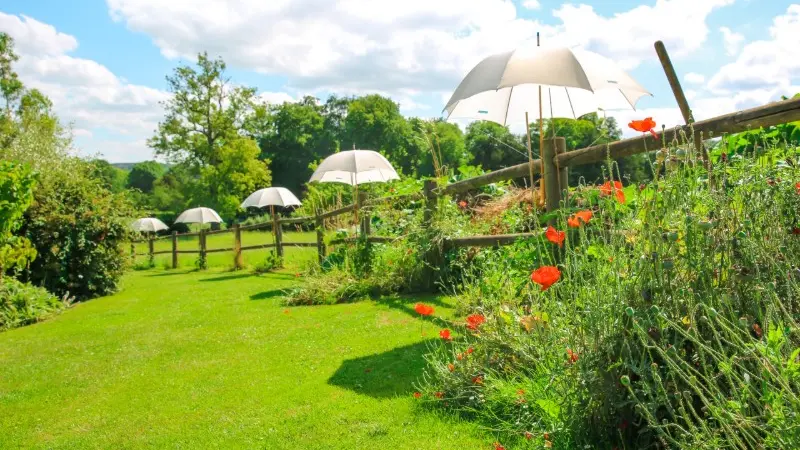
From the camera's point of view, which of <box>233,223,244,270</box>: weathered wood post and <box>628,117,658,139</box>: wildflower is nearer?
<box>628,117,658,139</box>: wildflower

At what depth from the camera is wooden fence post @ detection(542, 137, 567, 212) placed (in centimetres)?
471

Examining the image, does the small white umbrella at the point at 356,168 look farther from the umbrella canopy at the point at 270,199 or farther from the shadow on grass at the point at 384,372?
the umbrella canopy at the point at 270,199

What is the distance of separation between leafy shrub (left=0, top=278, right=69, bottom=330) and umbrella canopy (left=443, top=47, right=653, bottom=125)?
6763 mm

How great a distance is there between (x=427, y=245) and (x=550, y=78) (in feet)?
10.4

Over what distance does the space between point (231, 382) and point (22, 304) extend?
5981 mm

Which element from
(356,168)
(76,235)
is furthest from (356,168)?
(76,235)

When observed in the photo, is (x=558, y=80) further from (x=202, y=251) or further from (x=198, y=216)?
(x=198, y=216)

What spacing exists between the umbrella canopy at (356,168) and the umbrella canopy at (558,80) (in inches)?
172

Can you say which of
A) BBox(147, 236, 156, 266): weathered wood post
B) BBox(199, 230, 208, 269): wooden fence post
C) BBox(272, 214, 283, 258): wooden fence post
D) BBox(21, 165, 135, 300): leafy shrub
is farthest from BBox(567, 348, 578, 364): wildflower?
BBox(147, 236, 156, 266): weathered wood post

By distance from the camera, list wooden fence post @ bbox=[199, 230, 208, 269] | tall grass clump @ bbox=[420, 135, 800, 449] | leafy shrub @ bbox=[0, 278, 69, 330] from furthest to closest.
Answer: wooden fence post @ bbox=[199, 230, 208, 269] → leafy shrub @ bbox=[0, 278, 69, 330] → tall grass clump @ bbox=[420, 135, 800, 449]

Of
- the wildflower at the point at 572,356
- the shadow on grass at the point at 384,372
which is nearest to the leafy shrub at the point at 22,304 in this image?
the shadow on grass at the point at 384,372

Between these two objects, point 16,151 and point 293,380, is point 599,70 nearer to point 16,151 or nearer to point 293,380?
point 293,380

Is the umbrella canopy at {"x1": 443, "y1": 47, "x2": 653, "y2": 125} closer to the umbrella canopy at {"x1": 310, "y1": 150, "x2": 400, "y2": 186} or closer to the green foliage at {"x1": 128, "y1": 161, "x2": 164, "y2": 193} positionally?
the umbrella canopy at {"x1": 310, "y1": 150, "x2": 400, "y2": 186}

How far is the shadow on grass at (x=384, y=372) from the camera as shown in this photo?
370 centimetres
